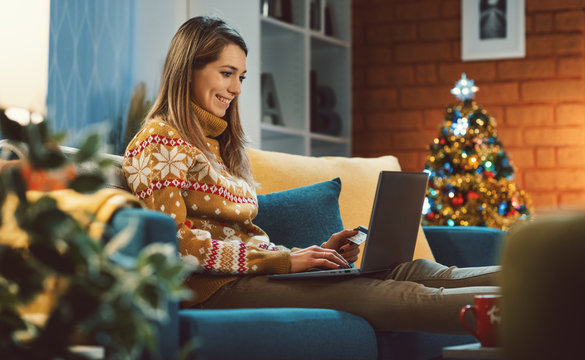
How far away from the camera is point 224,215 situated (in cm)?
185

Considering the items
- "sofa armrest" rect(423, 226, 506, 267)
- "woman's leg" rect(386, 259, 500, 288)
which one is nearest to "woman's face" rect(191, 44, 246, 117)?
"woman's leg" rect(386, 259, 500, 288)

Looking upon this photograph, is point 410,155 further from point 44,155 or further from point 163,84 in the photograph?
point 44,155

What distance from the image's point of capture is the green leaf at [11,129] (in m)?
0.85

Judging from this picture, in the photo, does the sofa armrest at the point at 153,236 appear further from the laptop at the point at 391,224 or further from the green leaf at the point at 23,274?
the laptop at the point at 391,224

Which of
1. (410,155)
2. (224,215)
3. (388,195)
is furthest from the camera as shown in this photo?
(410,155)

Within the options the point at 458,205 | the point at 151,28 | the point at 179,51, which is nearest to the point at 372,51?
the point at 458,205

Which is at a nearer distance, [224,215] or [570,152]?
[224,215]

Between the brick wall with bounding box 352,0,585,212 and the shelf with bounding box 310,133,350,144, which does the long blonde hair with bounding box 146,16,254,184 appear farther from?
the brick wall with bounding box 352,0,585,212

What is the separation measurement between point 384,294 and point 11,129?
0.99 m

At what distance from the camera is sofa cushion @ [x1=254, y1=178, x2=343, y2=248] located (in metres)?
2.11

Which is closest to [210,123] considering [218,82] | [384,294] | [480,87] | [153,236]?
[218,82]

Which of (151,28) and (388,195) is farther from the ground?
(151,28)

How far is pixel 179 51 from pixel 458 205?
79.3 inches

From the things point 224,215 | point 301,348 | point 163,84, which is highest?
point 163,84
